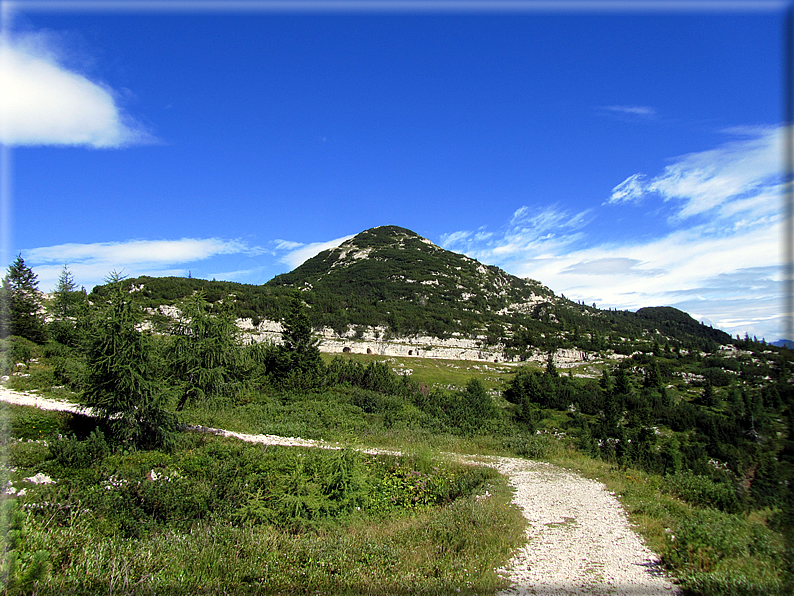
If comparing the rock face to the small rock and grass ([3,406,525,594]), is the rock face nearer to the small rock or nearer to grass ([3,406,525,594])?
grass ([3,406,525,594])

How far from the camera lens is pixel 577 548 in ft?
26.5

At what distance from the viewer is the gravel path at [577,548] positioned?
6.50 m

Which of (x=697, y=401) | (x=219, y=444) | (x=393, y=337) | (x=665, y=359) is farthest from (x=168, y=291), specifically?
(x=665, y=359)

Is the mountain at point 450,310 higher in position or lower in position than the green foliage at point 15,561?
higher

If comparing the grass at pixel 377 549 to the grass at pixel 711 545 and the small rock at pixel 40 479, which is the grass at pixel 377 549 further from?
the small rock at pixel 40 479

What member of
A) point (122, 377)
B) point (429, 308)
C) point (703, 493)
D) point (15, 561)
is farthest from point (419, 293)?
point (15, 561)

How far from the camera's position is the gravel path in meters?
6.50

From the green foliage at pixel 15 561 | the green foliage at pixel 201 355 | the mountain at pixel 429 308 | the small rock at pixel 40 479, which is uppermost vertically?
the mountain at pixel 429 308

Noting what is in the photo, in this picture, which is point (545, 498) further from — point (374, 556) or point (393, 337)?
point (393, 337)

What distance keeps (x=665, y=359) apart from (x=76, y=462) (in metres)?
117

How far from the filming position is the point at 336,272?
195 m

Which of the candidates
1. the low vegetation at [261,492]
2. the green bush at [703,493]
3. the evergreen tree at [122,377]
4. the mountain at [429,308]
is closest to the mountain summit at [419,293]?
the mountain at [429,308]

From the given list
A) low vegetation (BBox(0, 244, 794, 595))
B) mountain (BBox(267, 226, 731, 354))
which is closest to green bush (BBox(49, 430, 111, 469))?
low vegetation (BBox(0, 244, 794, 595))

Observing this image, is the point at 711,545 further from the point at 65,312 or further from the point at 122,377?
the point at 65,312
